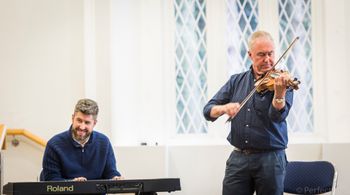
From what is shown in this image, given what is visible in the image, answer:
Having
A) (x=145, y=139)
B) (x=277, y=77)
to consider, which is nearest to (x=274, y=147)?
(x=277, y=77)

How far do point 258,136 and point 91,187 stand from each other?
91 centimetres

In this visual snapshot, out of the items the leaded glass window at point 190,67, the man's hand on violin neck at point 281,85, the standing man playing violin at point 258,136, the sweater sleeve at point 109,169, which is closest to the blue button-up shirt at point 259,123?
the standing man playing violin at point 258,136

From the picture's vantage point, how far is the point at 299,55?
5059 millimetres

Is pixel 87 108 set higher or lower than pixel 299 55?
lower

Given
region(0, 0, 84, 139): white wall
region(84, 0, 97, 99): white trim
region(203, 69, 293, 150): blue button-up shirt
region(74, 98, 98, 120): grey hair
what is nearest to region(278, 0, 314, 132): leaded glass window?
region(84, 0, 97, 99): white trim

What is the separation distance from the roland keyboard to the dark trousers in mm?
385

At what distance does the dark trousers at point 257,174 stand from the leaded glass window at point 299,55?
2.07m

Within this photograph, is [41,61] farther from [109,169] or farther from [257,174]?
[257,174]

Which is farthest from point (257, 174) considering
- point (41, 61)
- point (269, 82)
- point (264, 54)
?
point (41, 61)

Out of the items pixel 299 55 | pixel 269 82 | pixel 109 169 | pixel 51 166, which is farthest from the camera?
pixel 299 55

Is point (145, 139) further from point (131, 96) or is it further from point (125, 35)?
point (125, 35)

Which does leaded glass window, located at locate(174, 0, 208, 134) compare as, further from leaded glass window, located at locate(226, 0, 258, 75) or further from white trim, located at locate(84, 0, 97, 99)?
white trim, located at locate(84, 0, 97, 99)

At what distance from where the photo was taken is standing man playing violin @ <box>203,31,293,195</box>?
9.55 ft

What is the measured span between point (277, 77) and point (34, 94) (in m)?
2.52
